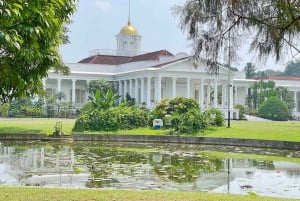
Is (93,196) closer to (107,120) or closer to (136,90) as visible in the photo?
(107,120)

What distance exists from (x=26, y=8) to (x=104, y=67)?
239 ft

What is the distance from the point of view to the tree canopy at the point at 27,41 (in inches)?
176

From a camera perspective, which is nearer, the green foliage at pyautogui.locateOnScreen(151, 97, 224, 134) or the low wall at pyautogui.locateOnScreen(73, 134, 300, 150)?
the low wall at pyautogui.locateOnScreen(73, 134, 300, 150)

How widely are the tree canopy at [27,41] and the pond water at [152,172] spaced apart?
626 centimetres

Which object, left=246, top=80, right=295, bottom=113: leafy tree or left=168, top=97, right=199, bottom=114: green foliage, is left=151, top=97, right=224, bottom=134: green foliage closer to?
left=168, top=97, right=199, bottom=114: green foliage

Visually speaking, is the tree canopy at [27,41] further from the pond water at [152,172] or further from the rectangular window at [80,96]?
the rectangular window at [80,96]

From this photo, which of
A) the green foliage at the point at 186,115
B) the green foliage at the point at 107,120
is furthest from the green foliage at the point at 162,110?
the green foliage at the point at 107,120

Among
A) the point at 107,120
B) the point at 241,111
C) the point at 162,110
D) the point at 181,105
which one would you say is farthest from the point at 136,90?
the point at 107,120

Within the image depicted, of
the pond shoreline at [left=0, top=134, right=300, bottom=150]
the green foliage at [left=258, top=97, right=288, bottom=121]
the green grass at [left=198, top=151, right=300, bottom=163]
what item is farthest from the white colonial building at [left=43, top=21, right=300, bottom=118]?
the green grass at [left=198, top=151, right=300, bottom=163]

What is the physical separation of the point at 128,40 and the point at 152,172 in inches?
2905

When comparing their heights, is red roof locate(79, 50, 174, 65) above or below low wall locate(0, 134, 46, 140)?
above

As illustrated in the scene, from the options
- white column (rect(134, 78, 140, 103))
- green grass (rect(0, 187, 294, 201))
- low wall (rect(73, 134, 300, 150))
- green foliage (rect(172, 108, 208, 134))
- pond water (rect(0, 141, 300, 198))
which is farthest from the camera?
white column (rect(134, 78, 140, 103))

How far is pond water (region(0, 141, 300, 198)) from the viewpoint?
12.3m

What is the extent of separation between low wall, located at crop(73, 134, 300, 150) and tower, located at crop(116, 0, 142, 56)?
190ft
